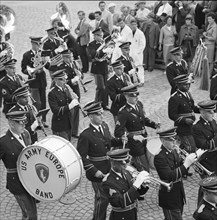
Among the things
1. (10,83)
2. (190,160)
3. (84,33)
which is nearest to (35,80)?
(10,83)

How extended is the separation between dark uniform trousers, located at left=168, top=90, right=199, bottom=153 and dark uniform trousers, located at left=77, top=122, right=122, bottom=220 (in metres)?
1.96

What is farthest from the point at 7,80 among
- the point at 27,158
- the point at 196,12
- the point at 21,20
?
the point at 21,20

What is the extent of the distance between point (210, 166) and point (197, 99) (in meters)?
6.29

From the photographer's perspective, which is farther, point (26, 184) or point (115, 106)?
point (115, 106)

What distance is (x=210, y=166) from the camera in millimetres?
8500

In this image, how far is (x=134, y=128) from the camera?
9.33 metres

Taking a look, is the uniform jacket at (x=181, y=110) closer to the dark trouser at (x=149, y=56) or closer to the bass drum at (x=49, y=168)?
the bass drum at (x=49, y=168)

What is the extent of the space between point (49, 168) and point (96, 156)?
1192 millimetres

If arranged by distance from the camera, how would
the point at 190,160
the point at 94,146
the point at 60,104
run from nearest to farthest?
the point at 190,160 < the point at 94,146 < the point at 60,104

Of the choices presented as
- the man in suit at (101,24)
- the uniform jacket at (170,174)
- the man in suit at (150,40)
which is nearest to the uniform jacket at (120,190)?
the uniform jacket at (170,174)

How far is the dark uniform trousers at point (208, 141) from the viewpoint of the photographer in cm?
850

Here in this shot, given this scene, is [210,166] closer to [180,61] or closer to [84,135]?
[84,135]

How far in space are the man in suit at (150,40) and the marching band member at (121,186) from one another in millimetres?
10865

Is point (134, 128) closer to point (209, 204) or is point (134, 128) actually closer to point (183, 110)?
point (183, 110)
